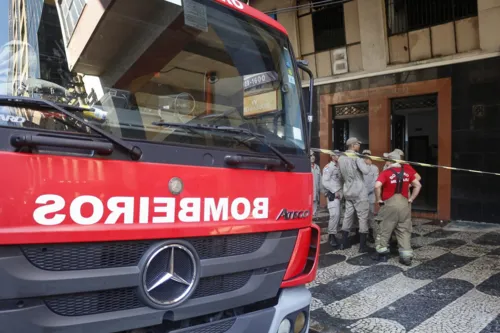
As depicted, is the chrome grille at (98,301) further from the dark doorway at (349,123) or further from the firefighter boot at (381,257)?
the dark doorway at (349,123)

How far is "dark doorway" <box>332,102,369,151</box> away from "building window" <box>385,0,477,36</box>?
214cm

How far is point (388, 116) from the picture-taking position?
9727 mm

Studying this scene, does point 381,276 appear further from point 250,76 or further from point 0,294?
point 0,294

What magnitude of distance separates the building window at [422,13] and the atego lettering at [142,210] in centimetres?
868

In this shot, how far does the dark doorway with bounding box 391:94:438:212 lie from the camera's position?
9.51m

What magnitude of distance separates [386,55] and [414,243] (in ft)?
16.7

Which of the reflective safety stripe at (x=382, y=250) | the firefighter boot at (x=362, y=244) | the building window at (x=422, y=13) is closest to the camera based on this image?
the reflective safety stripe at (x=382, y=250)

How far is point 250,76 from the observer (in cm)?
281

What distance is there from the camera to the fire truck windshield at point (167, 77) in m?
1.87

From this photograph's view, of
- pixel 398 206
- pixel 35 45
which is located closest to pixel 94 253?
pixel 35 45

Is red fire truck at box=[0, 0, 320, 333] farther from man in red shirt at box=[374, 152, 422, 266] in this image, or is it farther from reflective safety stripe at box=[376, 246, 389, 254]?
reflective safety stripe at box=[376, 246, 389, 254]

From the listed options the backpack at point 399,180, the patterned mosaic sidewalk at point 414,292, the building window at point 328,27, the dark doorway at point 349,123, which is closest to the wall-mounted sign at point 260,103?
the patterned mosaic sidewalk at point 414,292

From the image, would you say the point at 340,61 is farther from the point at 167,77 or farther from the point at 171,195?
the point at 171,195

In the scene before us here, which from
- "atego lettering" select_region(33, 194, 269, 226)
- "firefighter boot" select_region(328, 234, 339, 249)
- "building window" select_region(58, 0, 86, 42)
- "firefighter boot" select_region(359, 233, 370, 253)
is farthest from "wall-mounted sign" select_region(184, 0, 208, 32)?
"firefighter boot" select_region(328, 234, 339, 249)
